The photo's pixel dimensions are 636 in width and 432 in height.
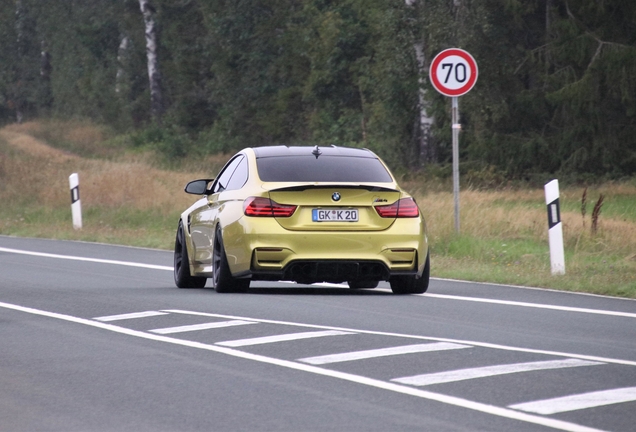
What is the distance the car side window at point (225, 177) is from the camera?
14648 mm

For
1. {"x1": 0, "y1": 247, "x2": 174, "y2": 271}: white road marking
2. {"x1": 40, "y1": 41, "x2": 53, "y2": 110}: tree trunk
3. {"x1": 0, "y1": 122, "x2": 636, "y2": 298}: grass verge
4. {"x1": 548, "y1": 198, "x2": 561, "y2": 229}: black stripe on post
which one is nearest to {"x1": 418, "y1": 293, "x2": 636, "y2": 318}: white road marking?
{"x1": 0, "y1": 122, "x2": 636, "y2": 298}: grass verge

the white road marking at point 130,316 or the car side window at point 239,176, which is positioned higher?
the car side window at point 239,176

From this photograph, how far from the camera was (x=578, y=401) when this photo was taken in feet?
24.7

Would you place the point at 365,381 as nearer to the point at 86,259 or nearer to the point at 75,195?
the point at 86,259

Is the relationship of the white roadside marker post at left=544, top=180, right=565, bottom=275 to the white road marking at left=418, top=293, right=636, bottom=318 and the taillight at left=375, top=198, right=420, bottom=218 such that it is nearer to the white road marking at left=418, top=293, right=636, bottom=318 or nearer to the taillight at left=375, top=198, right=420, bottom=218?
the white road marking at left=418, top=293, right=636, bottom=318

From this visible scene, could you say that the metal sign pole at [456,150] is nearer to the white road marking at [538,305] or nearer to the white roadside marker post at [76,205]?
the white road marking at [538,305]

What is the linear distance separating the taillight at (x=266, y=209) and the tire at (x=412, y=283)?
1.40 m

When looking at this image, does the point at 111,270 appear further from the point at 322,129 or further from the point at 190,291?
the point at 322,129

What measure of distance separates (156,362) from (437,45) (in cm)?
2890

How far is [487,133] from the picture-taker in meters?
40.0

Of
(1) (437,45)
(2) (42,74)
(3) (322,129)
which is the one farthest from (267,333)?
(2) (42,74)

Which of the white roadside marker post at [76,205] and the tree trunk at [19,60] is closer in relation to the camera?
the white roadside marker post at [76,205]

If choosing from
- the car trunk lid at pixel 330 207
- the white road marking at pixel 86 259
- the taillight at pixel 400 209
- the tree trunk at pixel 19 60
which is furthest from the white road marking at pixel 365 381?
the tree trunk at pixel 19 60

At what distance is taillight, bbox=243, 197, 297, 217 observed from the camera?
43.5 ft
